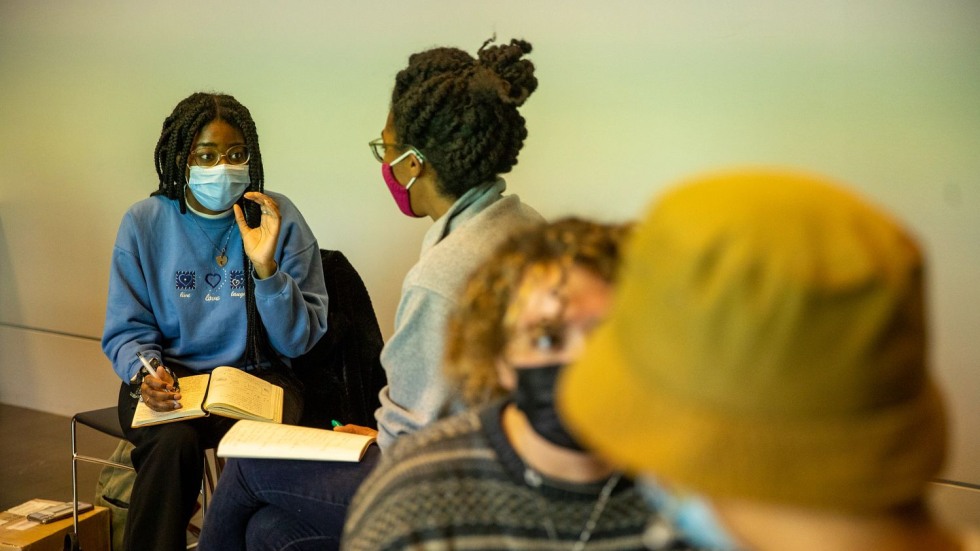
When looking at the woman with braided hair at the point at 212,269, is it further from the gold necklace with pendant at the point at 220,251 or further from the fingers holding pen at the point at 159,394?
the fingers holding pen at the point at 159,394

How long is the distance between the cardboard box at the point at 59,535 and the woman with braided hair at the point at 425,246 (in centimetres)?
85

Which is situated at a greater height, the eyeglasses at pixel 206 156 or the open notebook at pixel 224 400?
the eyeglasses at pixel 206 156

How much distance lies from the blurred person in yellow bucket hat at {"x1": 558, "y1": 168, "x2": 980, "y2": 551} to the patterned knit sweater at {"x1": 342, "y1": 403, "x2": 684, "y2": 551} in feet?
1.35

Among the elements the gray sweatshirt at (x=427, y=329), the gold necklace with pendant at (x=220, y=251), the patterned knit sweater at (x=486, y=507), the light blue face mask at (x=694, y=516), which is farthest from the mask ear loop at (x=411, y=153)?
the light blue face mask at (x=694, y=516)

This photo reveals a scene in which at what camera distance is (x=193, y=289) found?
8.59ft

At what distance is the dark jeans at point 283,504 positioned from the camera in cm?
178

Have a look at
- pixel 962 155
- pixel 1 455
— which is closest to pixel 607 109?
pixel 962 155

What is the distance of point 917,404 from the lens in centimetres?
62

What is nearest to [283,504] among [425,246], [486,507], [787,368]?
[425,246]

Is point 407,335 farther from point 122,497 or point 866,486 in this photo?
point 122,497

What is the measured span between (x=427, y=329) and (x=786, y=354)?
1.19 metres

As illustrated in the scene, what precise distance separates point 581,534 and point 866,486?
0.50 meters

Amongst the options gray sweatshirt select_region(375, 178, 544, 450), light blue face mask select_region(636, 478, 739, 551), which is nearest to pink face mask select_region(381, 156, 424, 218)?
gray sweatshirt select_region(375, 178, 544, 450)

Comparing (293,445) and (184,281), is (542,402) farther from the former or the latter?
(184,281)
